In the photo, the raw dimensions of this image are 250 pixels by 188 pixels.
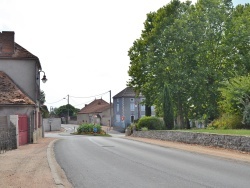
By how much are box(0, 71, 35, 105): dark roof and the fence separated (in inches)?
280

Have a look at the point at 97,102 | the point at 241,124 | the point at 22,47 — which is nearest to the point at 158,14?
the point at 22,47

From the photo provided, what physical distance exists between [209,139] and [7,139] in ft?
38.8

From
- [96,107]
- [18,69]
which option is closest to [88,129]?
[18,69]

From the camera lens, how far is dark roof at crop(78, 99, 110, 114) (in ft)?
371

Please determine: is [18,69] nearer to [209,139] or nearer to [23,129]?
[23,129]

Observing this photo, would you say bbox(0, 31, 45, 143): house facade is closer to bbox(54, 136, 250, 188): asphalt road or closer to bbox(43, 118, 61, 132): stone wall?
bbox(54, 136, 250, 188): asphalt road

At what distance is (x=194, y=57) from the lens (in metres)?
39.6

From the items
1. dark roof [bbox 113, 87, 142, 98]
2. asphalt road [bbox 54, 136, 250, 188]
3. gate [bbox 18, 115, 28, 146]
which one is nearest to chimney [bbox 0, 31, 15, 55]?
gate [bbox 18, 115, 28, 146]

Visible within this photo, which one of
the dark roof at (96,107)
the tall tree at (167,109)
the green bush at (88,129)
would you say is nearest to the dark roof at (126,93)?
the dark roof at (96,107)

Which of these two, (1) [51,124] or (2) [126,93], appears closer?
(1) [51,124]

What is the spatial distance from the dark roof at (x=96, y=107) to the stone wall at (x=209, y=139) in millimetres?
77044

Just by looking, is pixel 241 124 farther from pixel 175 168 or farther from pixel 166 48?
pixel 175 168

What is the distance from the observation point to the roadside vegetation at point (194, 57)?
3969cm

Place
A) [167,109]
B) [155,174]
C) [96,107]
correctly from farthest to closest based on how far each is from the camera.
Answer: [96,107] → [167,109] → [155,174]
